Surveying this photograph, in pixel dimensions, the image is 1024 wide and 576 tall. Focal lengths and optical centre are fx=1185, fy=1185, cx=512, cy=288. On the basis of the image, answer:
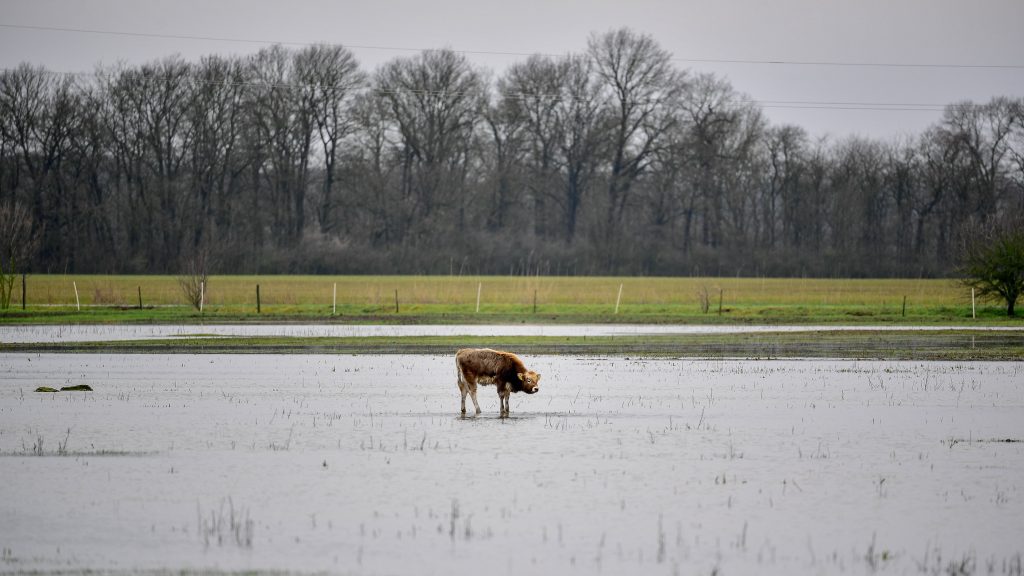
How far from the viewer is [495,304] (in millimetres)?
55000

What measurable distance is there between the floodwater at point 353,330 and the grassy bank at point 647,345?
86.8 inches

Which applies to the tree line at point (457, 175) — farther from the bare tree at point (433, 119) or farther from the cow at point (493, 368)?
the cow at point (493, 368)

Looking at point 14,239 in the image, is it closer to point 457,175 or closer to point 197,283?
point 197,283

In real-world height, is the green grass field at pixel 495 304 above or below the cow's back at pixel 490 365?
above

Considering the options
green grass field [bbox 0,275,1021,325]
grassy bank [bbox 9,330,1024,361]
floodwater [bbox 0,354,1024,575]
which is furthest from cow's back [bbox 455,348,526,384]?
green grass field [bbox 0,275,1021,325]

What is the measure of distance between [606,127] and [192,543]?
88.4 metres

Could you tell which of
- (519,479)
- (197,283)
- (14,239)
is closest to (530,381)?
(519,479)

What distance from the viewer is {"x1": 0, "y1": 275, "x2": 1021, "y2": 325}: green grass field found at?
4831 centimetres

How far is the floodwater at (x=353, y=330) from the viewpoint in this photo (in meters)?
38.7

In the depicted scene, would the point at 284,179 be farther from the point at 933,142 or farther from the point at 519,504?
the point at 519,504

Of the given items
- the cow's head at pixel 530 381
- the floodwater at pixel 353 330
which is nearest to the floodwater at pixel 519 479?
the cow's head at pixel 530 381

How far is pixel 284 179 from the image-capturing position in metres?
97.0

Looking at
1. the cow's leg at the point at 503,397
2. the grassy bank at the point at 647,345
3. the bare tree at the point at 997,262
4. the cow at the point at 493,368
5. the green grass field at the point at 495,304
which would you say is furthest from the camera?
the bare tree at the point at 997,262

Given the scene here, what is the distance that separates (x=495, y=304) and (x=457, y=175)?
45.4 m
